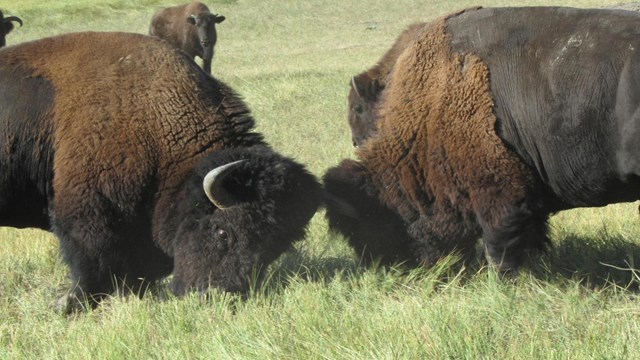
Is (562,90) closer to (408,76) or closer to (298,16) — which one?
(408,76)

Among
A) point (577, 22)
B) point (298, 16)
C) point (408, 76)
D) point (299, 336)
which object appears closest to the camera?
point (299, 336)

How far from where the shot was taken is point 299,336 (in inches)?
177

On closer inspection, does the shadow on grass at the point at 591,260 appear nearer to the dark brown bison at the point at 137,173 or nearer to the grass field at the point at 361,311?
the grass field at the point at 361,311

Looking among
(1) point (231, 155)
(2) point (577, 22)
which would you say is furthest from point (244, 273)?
(2) point (577, 22)

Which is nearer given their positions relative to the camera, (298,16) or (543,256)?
(543,256)

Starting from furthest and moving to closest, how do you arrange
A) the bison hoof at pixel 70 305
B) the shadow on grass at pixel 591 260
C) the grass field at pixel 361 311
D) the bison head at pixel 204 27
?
the bison head at pixel 204 27 < the shadow on grass at pixel 591 260 < the bison hoof at pixel 70 305 < the grass field at pixel 361 311

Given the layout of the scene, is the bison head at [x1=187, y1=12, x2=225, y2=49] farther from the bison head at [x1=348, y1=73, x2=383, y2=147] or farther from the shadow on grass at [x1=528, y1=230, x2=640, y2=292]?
the shadow on grass at [x1=528, y1=230, x2=640, y2=292]

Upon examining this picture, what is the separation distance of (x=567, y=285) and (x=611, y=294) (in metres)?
0.29

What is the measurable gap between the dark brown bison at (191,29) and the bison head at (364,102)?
1834 cm

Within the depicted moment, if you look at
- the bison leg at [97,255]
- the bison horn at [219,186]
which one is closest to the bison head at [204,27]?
the bison leg at [97,255]

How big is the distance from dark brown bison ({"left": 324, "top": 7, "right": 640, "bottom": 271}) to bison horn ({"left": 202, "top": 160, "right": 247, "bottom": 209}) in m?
0.92

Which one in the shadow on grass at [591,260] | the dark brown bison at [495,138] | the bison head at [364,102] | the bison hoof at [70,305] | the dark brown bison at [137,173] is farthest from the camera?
the bison head at [364,102]

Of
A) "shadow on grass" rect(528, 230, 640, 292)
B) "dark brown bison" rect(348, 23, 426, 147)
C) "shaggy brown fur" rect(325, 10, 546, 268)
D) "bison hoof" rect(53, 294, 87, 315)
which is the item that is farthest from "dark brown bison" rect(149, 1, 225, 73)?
"bison hoof" rect(53, 294, 87, 315)

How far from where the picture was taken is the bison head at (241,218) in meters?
5.93
